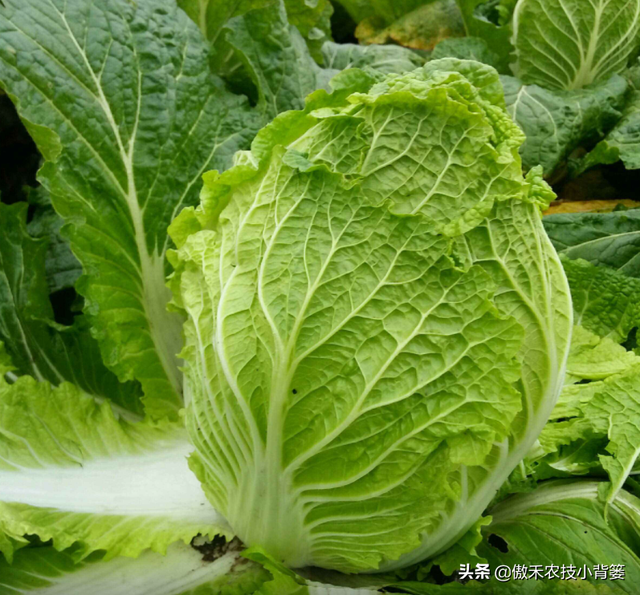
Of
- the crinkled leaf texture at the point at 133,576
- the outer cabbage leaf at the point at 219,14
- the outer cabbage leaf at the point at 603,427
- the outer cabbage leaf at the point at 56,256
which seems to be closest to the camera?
the crinkled leaf texture at the point at 133,576

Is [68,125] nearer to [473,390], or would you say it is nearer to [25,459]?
[25,459]

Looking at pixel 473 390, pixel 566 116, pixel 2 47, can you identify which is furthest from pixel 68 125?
pixel 566 116

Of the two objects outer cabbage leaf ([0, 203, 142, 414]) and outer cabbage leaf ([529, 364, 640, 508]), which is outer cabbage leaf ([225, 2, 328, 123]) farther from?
outer cabbage leaf ([529, 364, 640, 508])

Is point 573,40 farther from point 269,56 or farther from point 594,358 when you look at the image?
point 594,358

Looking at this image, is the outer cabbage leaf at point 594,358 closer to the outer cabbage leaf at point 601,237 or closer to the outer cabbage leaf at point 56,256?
the outer cabbage leaf at point 601,237

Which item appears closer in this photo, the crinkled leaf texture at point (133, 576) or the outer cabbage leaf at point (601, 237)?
the crinkled leaf texture at point (133, 576)

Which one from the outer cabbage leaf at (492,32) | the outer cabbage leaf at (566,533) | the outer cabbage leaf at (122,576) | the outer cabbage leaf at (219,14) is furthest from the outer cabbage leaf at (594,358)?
the outer cabbage leaf at (492,32)

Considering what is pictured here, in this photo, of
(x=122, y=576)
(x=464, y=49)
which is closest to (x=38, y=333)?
(x=122, y=576)
